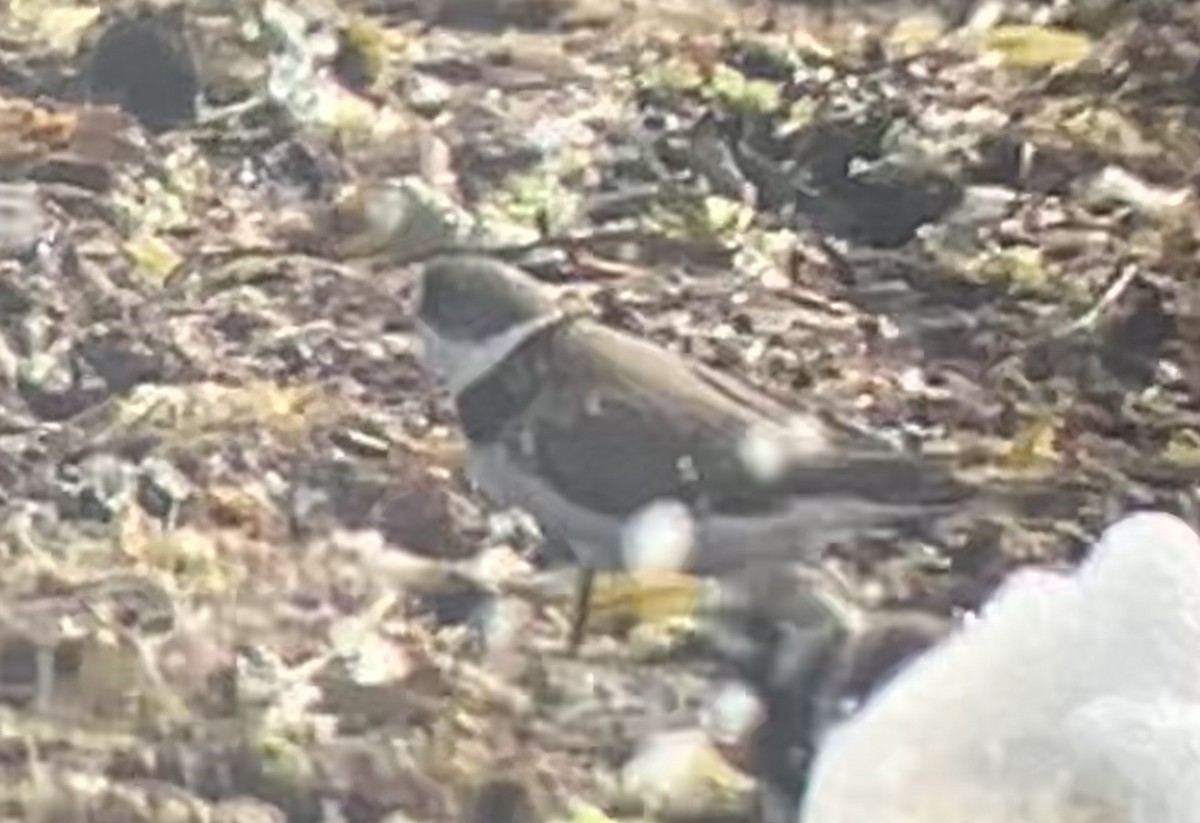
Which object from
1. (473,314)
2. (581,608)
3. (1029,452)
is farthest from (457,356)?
(1029,452)

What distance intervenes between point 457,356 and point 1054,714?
373 millimetres

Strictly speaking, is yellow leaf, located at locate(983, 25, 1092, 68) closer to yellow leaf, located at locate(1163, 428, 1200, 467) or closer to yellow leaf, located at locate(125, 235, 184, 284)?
yellow leaf, located at locate(1163, 428, 1200, 467)

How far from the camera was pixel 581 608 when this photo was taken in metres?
1.39

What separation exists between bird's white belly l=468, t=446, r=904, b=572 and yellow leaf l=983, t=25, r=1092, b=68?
0.87 ft

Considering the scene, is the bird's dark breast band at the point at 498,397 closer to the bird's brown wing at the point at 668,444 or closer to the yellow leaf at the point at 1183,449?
the bird's brown wing at the point at 668,444

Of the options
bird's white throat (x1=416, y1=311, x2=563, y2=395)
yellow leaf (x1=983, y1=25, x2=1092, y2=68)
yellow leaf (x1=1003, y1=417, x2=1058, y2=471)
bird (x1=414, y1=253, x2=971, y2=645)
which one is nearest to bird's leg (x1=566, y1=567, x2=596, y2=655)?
bird (x1=414, y1=253, x2=971, y2=645)

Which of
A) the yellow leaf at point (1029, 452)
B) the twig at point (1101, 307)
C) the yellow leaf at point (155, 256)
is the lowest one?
the yellow leaf at point (1029, 452)

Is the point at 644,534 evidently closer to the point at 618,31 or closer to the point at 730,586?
the point at 730,586

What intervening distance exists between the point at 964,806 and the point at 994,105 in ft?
1.33

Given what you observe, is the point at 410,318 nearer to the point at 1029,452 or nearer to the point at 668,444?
the point at 668,444

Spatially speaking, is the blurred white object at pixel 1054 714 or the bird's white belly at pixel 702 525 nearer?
the blurred white object at pixel 1054 714

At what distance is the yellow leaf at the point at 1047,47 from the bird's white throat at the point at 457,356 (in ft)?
1.10

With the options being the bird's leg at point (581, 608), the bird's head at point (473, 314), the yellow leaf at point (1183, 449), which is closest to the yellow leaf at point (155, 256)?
the bird's head at point (473, 314)

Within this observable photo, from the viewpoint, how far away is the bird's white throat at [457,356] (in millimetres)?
1406
